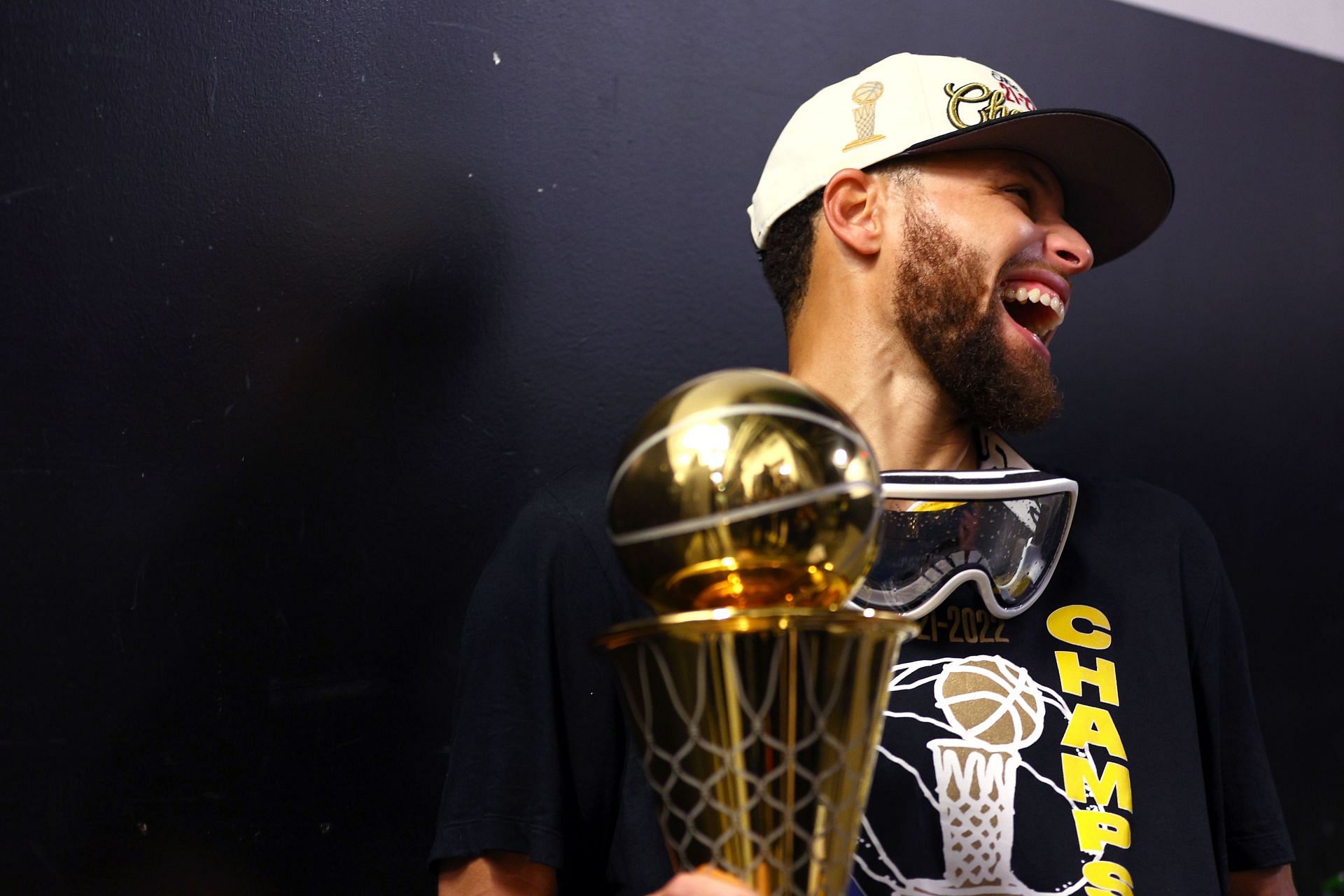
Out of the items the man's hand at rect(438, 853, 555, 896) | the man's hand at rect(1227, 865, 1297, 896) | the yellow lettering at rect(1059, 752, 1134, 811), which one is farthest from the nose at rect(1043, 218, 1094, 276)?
the man's hand at rect(438, 853, 555, 896)

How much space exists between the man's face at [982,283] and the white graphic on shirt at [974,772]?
282mm

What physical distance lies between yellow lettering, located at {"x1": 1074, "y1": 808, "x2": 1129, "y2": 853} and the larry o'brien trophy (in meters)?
0.43

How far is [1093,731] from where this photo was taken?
1.09m

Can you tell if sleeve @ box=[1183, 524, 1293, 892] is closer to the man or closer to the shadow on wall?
the man

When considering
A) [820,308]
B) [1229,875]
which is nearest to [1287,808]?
[1229,875]

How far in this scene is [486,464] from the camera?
4.39ft

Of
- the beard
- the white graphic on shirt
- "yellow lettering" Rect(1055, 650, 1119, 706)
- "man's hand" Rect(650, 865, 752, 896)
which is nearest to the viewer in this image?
"man's hand" Rect(650, 865, 752, 896)

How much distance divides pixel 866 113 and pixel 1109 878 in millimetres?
772

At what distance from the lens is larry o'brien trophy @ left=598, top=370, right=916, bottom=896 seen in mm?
660

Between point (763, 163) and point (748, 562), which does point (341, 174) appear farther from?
point (748, 562)

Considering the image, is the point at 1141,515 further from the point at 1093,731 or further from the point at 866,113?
the point at 866,113

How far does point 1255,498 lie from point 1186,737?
821 millimetres

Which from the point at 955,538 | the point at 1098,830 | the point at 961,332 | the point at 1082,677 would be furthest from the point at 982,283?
the point at 1098,830

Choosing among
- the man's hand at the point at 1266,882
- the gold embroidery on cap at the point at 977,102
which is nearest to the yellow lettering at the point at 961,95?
the gold embroidery on cap at the point at 977,102
